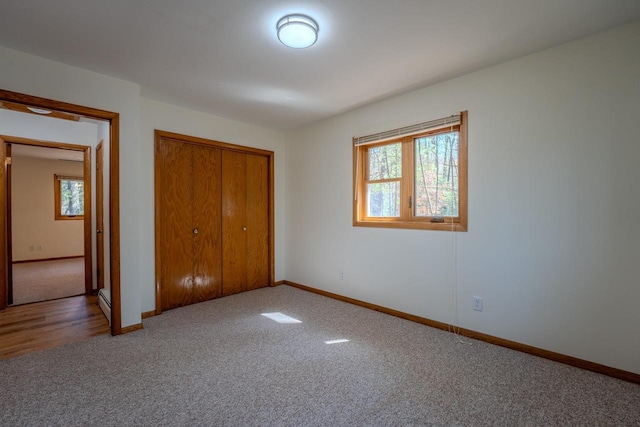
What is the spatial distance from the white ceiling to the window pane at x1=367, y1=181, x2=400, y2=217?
1076 mm

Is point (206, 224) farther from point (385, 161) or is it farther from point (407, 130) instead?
Answer: point (407, 130)

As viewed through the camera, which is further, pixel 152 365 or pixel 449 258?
pixel 449 258

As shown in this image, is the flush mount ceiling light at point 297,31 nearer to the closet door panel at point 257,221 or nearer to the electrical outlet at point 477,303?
the closet door panel at point 257,221

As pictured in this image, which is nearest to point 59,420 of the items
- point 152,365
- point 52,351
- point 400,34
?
point 152,365

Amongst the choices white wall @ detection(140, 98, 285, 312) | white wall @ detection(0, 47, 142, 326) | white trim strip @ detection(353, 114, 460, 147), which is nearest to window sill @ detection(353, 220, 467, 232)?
white trim strip @ detection(353, 114, 460, 147)

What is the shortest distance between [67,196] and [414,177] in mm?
8287

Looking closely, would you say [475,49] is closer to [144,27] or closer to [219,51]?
[219,51]

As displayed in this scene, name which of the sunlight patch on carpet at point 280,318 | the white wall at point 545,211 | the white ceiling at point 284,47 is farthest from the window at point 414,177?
the sunlight patch on carpet at point 280,318

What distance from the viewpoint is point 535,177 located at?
2369 millimetres

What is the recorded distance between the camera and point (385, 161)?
3502mm

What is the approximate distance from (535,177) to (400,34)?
1.56m

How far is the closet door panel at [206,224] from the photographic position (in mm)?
3754

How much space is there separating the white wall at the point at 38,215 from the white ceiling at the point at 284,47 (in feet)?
20.0

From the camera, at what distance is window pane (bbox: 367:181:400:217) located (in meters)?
3.41
